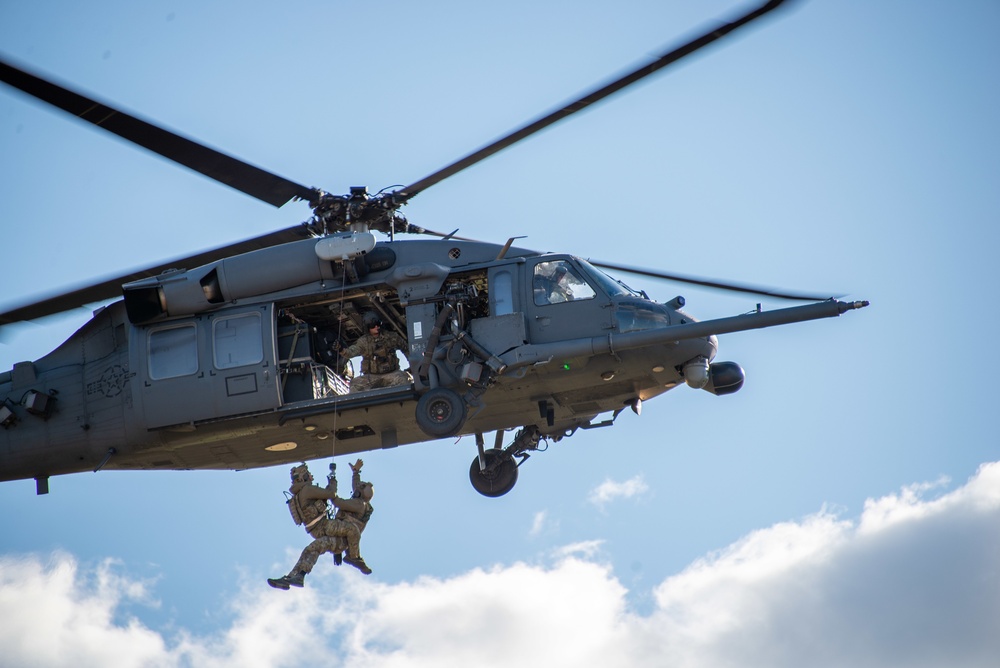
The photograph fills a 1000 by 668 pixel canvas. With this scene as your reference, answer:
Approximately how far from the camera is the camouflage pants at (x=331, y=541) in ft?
63.0

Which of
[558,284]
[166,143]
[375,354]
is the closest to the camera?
[166,143]

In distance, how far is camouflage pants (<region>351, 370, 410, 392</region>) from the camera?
19.3 meters

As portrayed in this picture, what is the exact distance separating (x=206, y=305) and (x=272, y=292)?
93cm

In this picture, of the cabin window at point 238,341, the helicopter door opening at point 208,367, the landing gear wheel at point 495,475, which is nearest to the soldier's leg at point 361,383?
the helicopter door opening at point 208,367

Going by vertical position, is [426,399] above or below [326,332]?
below

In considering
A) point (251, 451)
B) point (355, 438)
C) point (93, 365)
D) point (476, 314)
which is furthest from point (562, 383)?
point (93, 365)

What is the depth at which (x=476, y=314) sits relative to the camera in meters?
19.6

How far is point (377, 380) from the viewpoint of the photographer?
63.7ft

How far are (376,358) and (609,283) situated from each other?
10.7ft

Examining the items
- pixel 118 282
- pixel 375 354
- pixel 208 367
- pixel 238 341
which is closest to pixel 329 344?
pixel 375 354

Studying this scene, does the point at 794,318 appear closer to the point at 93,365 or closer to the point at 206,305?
the point at 206,305

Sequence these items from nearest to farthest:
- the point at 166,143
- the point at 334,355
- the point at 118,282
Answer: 1. the point at 166,143
2. the point at 334,355
3. the point at 118,282

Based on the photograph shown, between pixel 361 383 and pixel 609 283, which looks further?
pixel 361 383

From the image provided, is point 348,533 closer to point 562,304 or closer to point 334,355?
point 334,355
